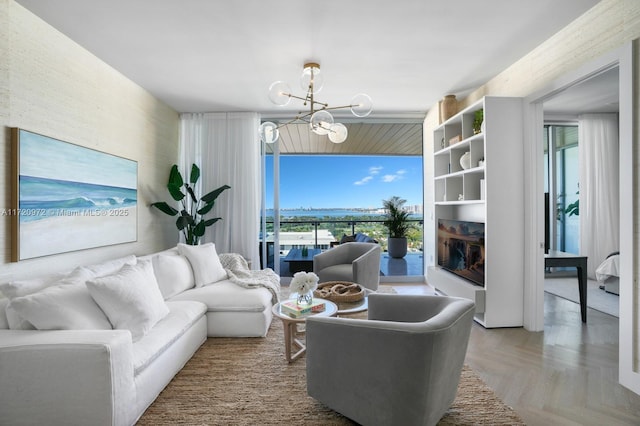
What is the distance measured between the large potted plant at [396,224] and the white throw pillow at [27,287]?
5.14 meters

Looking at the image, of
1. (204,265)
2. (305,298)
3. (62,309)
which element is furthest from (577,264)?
(62,309)

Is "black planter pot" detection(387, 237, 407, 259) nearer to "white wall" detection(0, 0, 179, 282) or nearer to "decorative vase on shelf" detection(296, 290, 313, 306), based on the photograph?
"white wall" detection(0, 0, 179, 282)

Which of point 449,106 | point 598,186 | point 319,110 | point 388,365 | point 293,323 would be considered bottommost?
point 293,323

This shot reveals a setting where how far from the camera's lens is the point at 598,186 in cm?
518

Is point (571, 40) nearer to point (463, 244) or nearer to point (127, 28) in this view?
point (463, 244)

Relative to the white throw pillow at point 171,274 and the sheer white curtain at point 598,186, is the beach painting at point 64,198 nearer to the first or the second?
the white throw pillow at point 171,274

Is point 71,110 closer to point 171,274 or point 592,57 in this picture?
point 171,274

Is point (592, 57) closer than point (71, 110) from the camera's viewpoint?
Answer: Yes

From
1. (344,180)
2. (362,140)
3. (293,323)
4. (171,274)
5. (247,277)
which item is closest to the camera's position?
(293,323)

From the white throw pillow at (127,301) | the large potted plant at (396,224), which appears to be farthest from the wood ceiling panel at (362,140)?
the white throw pillow at (127,301)

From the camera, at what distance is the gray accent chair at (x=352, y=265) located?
13.1 ft

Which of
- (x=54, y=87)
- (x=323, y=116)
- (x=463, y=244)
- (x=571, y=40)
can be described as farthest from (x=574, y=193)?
(x=54, y=87)

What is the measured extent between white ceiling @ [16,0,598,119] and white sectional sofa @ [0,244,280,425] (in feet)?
6.36

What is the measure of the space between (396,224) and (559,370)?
13.9ft
